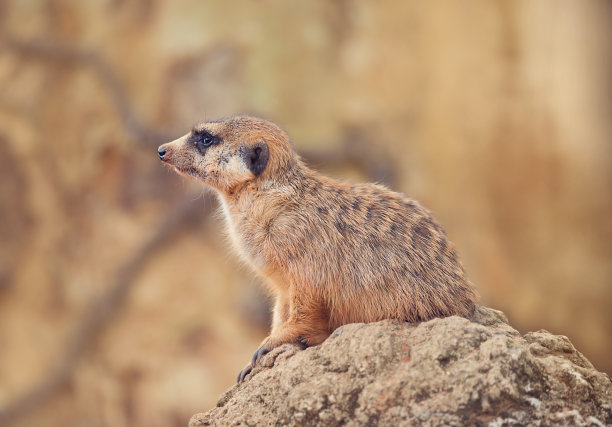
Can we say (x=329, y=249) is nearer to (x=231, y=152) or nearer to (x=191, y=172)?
(x=231, y=152)

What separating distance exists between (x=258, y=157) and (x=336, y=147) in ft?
17.3

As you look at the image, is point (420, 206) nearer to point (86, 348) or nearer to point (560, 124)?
point (560, 124)

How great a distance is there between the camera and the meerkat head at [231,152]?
3357 millimetres

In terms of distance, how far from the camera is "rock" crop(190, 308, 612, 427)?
7.86 ft

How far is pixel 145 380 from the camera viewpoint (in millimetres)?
8633

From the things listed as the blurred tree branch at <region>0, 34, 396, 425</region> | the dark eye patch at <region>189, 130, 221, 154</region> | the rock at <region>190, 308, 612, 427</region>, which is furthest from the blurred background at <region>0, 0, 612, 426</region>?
the rock at <region>190, 308, 612, 427</region>

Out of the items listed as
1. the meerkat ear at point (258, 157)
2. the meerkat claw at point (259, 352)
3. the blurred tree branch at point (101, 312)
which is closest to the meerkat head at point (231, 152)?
the meerkat ear at point (258, 157)

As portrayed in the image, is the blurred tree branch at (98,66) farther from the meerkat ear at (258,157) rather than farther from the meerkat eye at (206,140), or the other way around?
the meerkat ear at (258,157)

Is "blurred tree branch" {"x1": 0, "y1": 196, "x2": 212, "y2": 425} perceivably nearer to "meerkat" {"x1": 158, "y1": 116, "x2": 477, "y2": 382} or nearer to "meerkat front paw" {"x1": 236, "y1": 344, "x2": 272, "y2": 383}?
"meerkat" {"x1": 158, "y1": 116, "x2": 477, "y2": 382}

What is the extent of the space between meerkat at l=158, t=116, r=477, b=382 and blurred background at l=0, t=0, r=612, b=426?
5.09 metres

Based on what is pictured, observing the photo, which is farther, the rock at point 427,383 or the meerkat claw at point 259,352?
the meerkat claw at point 259,352

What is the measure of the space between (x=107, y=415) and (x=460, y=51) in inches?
221

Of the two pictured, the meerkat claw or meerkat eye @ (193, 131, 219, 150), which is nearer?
the meerkat claw

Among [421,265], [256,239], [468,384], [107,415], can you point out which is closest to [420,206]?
[421,265]
